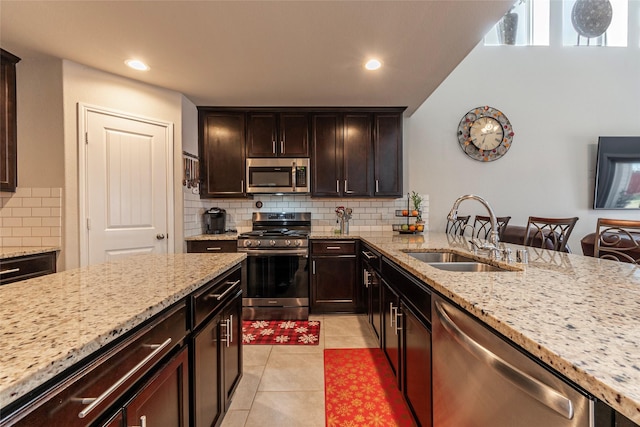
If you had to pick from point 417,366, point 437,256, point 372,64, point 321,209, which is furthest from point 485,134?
point 417,366

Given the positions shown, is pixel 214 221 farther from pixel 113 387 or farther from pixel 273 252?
pixel 113 387

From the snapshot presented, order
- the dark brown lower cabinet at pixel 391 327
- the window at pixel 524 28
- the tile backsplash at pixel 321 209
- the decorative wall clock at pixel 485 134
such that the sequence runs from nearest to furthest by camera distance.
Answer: the dark brown lower cabinet at pixel 391 327 < the tile backsplash at pixel 321 209 < the decorative wall clock at pixel 485 134 < the window at pixel 524 28

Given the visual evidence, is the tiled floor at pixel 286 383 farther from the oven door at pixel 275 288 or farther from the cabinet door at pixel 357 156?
the cabinet door at pixel 357 156

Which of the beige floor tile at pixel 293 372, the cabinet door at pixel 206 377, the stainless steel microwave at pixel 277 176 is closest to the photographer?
the cabinet door at pixel 206 377

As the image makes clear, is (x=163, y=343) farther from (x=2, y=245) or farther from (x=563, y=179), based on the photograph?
(x=563, y=179)

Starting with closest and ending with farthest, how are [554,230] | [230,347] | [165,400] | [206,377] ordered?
[165,400]
[206,377]
[230,347]
[554,230]

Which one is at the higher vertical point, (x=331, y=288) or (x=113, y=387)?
(x=113, y=387)

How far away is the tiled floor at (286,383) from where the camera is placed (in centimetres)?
157

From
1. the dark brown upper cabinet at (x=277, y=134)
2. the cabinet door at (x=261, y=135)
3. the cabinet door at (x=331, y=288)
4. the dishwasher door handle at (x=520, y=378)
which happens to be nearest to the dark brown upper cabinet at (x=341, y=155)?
the dark brown upper cabinet at (x=277, y=134)

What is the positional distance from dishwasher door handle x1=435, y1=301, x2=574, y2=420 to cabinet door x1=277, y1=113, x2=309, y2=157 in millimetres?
2777

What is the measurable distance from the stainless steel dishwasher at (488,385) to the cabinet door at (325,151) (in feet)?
7.87

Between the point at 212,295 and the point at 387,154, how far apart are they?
2.75 meters

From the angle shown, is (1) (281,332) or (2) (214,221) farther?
(2) (214,221)

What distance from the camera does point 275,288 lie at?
3.04 meters
